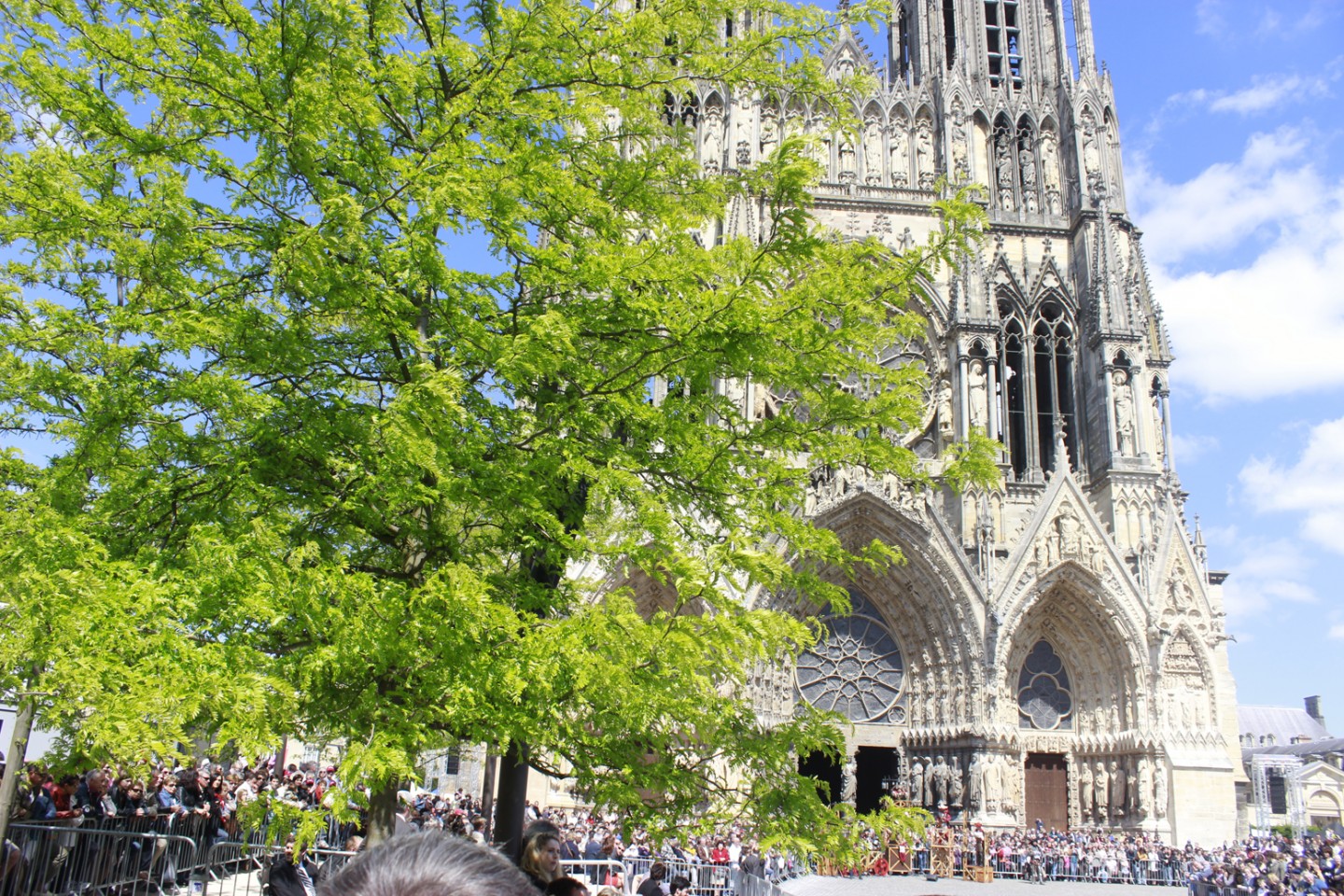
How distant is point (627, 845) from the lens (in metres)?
6.81

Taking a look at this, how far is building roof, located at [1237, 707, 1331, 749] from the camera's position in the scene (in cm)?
9219

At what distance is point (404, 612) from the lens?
5828 millimetres

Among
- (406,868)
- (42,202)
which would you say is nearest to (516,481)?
(42,202)

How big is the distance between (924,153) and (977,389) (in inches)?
282

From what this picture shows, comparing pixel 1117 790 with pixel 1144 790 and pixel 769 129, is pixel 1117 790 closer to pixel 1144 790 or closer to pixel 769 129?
pixel 1144 790

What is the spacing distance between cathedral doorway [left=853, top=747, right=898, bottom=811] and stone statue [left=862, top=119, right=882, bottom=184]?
14.8 metres

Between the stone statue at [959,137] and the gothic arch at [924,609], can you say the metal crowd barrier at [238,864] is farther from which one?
the stone statue at [959,137]

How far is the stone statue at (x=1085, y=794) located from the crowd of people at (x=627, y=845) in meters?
0.48

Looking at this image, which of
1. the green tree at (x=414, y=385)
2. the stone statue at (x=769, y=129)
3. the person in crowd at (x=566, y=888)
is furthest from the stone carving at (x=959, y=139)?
the person in crowd at (x=566, y=888)

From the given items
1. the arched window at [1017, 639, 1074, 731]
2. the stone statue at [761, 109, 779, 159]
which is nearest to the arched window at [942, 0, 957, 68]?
the stone statue at [761, 109, 779, 159]

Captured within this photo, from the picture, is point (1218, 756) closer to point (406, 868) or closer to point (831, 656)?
point (831, 656)

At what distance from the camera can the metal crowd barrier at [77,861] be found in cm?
782

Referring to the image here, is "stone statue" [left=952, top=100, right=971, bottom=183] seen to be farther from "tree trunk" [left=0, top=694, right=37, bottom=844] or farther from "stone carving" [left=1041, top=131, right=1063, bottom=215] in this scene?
"tree trunk" [left=0, top=694, right=37, bottom=844]

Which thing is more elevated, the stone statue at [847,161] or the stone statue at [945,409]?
the stone statue at [847,161]
